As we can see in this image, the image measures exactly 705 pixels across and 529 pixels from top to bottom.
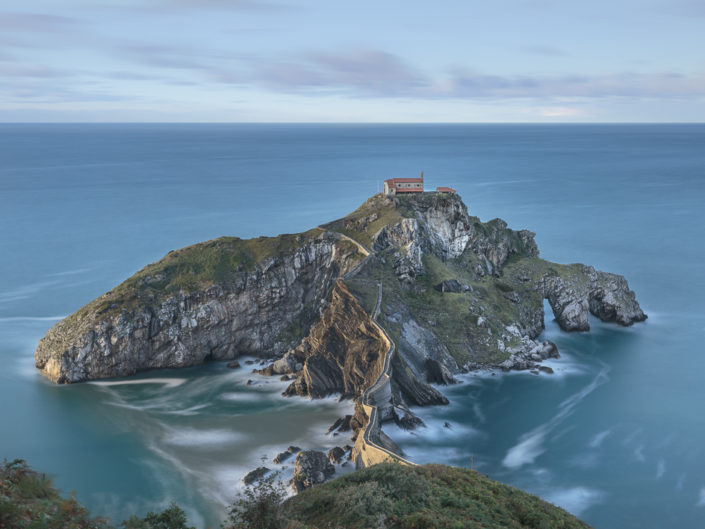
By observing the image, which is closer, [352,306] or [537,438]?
[537,438]

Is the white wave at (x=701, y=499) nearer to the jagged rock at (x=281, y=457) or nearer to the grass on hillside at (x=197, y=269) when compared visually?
the jagged rock at (x=281, y=457)

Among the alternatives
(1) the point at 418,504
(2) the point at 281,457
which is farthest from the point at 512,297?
(1) the point at 418,504

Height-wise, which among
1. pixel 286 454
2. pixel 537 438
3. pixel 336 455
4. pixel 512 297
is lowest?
pixel 537 438

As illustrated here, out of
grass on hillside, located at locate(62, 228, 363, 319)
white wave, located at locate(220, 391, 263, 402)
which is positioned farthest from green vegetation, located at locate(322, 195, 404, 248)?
white wave, located at locate(220, 391, 263, 402)

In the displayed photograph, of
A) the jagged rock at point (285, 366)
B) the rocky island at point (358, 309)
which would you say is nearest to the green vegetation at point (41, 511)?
the rocky island at point (358, 309)

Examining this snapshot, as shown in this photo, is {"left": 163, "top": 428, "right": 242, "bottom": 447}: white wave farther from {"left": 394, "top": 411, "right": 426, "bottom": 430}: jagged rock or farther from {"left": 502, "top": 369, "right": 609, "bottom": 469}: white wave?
{"left": 502, "top": 369, "right": 609, "bottom": 469}: white wave

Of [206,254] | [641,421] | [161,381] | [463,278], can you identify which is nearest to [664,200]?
[463,278]

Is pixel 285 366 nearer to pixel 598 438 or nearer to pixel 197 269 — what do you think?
pixel 197 269

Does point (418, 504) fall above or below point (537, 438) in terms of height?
above

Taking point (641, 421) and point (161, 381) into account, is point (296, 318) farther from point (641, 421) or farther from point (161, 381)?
point (641, 421)
